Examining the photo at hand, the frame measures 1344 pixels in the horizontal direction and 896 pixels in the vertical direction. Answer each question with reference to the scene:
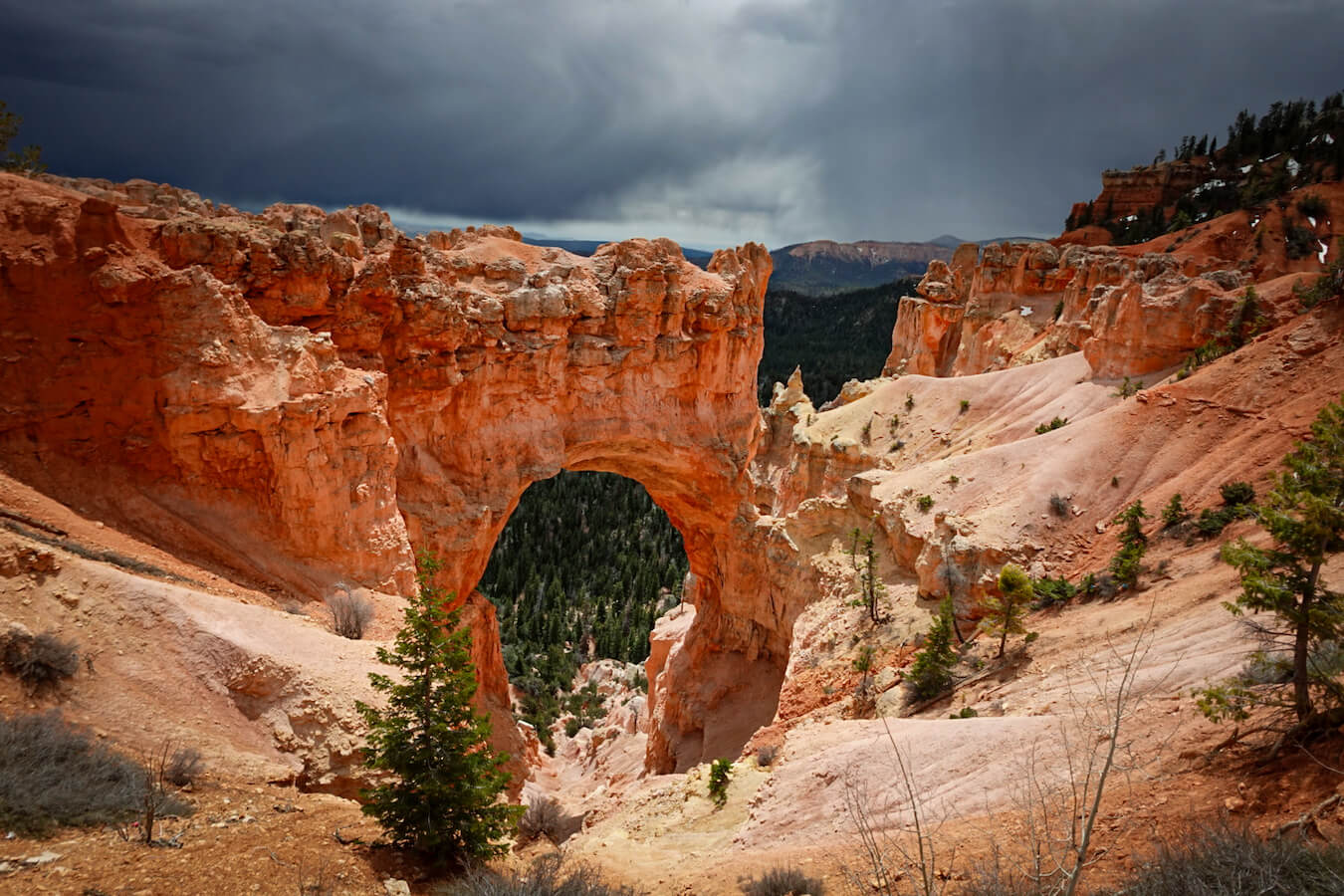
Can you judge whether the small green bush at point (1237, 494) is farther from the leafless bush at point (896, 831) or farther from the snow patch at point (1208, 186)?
the snow patch at point (1208, 186)

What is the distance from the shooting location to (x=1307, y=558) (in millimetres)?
8367

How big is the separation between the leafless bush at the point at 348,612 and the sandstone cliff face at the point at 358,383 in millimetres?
710

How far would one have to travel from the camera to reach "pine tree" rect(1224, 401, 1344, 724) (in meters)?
8.16

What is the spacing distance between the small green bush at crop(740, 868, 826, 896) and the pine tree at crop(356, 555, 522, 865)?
10.6 ft

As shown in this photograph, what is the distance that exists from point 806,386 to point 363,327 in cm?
7050

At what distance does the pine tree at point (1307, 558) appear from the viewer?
8.16 meters

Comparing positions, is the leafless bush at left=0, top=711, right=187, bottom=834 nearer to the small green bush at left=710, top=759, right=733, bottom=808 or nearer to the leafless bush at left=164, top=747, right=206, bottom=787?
the leafless bush at left=164, top=747, right=206, bottom=787

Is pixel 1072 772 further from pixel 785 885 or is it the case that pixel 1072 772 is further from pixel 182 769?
pixel 182 769

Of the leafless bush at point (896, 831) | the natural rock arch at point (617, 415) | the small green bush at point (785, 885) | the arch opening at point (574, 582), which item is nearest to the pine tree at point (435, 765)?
the small green bush at point (785, 885)

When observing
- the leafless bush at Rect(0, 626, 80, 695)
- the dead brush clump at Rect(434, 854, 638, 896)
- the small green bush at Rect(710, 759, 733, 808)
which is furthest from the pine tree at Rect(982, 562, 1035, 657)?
the leafless bush at Rect(0, 626, 80, 695)

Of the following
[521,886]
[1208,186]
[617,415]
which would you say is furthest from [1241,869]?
[1208,186]

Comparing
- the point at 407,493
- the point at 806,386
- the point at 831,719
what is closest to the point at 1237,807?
the point at 831,719

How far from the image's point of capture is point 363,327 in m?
19.6

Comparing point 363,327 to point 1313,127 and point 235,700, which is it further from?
point 1313,127
